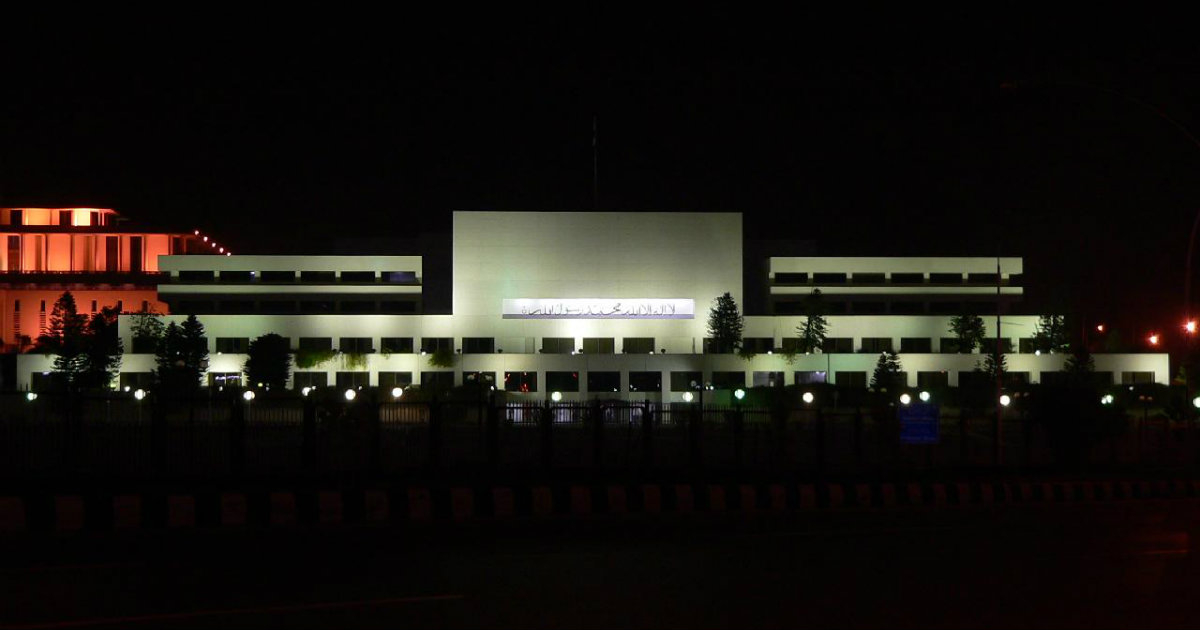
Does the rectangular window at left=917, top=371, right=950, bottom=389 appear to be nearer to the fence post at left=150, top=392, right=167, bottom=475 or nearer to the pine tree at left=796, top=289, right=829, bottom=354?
the pine tree at left=796, top=289, right=829, bottom=354

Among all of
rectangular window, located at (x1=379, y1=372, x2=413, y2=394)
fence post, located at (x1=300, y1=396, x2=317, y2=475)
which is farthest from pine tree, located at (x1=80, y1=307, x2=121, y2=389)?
fence post, located at (x1=300, y1=396, x2=317, y2=475)

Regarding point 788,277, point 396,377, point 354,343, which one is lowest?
point 396,377

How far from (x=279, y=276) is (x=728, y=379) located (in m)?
33.8

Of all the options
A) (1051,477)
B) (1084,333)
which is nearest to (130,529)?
(1051,477)

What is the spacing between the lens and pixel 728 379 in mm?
75688

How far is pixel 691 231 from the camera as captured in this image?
82.7 meters

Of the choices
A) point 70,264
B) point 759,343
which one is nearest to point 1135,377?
point 759,343

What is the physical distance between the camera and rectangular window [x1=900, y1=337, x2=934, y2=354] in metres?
80.4

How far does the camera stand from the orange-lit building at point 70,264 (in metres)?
102

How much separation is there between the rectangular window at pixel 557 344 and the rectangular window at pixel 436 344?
20.9ft

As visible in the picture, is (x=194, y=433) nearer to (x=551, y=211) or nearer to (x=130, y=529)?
(x=130, y=529)

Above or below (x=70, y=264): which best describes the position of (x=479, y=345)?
below

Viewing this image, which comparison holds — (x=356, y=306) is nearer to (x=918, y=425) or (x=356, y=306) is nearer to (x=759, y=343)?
(x=759, y=343)

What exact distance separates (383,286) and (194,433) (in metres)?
58.4
